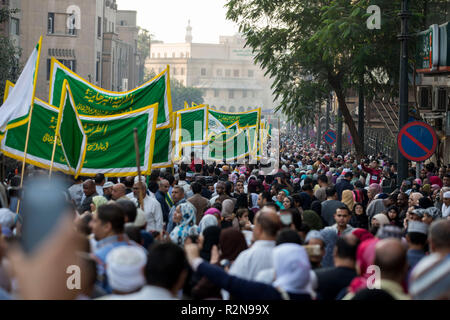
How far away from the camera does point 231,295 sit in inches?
202

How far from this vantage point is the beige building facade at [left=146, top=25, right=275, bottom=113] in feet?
550

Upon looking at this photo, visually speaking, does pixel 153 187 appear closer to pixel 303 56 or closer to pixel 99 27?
pixel 303 56

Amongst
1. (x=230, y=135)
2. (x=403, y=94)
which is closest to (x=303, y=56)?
(x=230, y=135)

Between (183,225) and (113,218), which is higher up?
(113,218)

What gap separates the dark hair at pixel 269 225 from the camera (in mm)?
6086

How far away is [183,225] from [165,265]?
3.99 m

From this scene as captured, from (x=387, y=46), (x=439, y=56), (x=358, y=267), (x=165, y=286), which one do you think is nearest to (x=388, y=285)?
(x=358, y=267)

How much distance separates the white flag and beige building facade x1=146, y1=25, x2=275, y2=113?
149 meters

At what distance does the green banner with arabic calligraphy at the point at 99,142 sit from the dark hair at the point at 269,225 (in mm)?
4776

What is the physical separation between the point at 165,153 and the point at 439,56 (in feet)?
23.2

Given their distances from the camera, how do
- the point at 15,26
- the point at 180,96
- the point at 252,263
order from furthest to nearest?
the point at 180,96
the point at 15,26
the point at 252,263

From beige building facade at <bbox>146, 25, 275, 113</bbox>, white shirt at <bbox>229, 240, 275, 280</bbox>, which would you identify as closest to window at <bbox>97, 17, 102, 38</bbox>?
white shirt at <bbox>229, 240, 275, 280</bbox>

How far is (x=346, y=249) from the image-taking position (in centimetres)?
595

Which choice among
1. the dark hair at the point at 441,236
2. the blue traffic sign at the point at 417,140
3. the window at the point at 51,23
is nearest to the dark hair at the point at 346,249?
the dark hair at the point at 441,236
